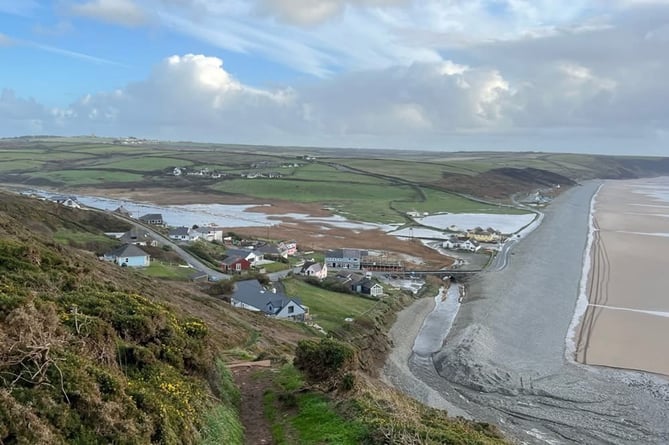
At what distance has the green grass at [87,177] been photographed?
149m

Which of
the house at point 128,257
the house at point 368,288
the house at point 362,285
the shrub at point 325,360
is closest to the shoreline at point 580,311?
the house at point 368,288

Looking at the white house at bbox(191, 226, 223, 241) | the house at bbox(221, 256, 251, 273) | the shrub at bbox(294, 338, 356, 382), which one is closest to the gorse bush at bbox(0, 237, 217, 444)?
the shrub at bbox(294, 338, 356, 382)

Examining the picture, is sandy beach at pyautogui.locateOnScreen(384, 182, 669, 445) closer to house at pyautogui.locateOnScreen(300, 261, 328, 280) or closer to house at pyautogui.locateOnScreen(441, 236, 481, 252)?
house at pyautogui.locateOnScreen(300, 261, 328, 280)

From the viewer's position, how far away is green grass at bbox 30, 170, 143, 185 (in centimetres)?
14862

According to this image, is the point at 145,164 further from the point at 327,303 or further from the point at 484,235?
the point at 327,303

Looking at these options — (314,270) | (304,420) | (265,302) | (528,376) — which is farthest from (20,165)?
(304,420)

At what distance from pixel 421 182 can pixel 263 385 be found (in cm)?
14354

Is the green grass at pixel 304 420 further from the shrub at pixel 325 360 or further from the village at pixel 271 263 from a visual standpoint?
the village at pixel 271 263

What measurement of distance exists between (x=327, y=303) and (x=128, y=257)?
1816 centimetres

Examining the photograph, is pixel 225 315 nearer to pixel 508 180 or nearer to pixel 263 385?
pixel 263 385

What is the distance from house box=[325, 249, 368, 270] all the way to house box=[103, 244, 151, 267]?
19083mm

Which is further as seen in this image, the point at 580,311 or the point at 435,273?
the point at 435,273

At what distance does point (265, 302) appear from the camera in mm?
38469

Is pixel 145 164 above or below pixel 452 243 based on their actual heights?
above
